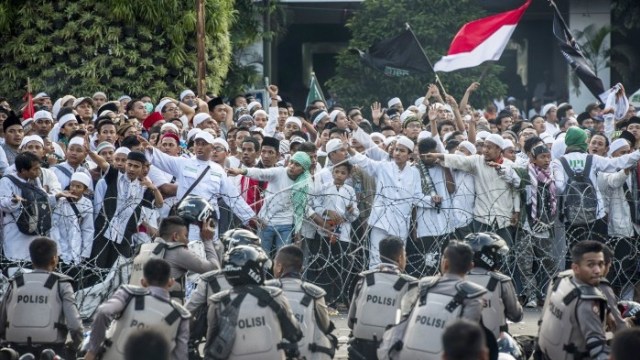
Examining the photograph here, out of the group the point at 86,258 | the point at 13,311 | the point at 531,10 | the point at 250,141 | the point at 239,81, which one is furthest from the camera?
the point at 531,10

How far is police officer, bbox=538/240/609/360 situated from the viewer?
9430mm

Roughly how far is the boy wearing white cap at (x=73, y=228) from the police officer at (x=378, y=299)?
3125mm

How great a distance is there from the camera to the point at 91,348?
9336mm

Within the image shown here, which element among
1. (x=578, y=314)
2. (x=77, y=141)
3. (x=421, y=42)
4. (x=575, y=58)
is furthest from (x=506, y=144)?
(x=421, y=42)

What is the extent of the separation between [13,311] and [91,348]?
1284 mm

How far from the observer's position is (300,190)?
13.5 metres

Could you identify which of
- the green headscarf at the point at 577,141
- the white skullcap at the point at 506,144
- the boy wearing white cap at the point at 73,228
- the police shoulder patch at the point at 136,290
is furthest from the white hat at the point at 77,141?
the green headscarf at the point at 577,141

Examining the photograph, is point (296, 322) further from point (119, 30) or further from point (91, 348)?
A: point (119, 30)

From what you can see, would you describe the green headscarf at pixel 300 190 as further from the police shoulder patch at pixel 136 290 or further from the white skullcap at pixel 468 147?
the police shoulder patch at pixel 136 290

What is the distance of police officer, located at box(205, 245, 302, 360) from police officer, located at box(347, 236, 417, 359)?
4.23ft

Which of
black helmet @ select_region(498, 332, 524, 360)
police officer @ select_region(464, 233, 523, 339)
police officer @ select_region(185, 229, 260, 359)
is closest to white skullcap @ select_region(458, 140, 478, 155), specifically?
police officer @ select_region(464, 233, 523, 339)

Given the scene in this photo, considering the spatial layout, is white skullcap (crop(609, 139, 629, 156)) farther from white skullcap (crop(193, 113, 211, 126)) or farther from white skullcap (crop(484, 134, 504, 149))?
white skullcap (crop(193, 113, 211, 126))

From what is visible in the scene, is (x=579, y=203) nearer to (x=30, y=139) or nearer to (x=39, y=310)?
(x=30, y=139)

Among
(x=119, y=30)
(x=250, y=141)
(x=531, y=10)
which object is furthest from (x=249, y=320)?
(x=531, y=10)
